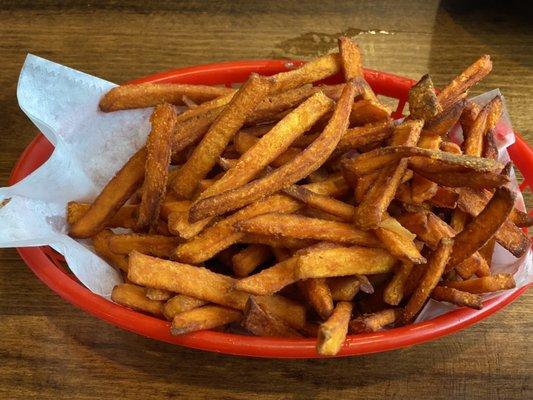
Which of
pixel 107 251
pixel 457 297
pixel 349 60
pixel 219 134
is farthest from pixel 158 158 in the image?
pixel 457 297

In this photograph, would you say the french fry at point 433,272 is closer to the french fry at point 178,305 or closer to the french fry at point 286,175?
the french fry at point 286,175

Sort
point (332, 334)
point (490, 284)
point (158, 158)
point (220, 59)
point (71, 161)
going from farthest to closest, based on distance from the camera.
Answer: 1. point (220, 59)
2. point (71, 161)
3. point (158, 158)
4. point (490, 284)
5. point (332, 334)

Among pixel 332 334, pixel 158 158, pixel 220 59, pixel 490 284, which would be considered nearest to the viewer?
pixel 332 334

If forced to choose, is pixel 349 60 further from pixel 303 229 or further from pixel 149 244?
pixel 149 244

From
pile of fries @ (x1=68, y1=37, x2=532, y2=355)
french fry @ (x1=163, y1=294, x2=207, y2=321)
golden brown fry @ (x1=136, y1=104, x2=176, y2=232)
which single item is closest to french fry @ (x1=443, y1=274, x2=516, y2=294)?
pile of fries @ (x1=68, y1=37, x2=532, y2=355)

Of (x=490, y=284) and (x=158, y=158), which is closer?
(x=490, y=284)

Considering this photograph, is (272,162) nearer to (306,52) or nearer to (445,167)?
(445,167)

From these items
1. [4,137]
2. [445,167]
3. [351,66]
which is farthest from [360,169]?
[4,137]
